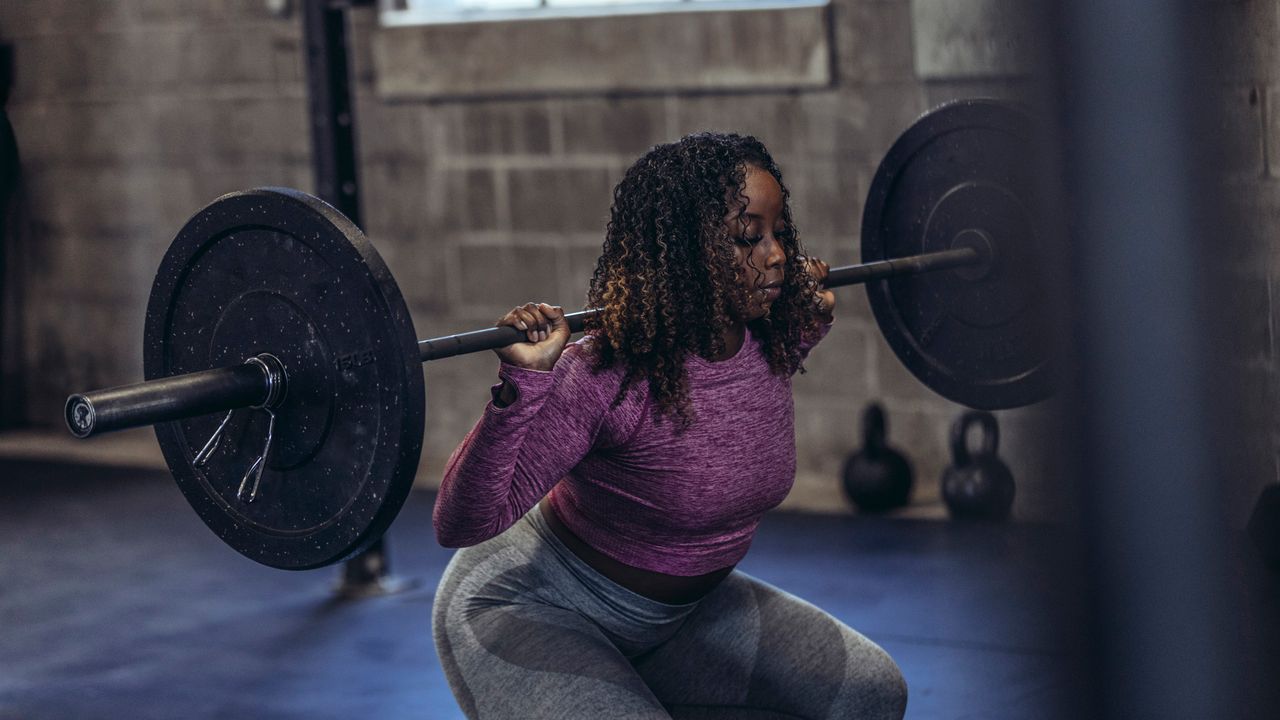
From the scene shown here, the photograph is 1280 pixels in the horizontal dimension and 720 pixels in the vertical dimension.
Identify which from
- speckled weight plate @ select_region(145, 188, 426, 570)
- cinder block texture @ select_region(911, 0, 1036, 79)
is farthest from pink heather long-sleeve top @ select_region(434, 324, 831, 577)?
cinder block texture @ select_region(911, 0, 1036, 79)

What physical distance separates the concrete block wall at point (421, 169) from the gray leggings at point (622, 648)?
88.4 inches

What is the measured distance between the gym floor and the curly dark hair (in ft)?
3.61

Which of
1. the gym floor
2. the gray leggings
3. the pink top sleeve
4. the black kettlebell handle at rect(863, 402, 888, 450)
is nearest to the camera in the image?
the pink top sleeve

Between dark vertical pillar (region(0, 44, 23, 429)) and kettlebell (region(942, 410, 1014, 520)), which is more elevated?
dark vertical pillar (region(0, 44, 23, 429))

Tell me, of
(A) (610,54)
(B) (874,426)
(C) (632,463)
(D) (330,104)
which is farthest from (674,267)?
(A) (610,54)

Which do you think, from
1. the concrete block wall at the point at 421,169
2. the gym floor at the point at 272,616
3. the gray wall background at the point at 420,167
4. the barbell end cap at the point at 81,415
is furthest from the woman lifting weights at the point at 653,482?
the concrete block wall at the point at 421,169

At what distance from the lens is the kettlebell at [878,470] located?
165 inches

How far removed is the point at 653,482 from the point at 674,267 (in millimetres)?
224

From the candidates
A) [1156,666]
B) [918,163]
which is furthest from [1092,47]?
[918,163]

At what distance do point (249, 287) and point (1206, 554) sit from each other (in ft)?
3.74

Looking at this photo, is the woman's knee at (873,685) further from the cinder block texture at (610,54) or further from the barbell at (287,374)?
the cinder block texture at (610,54)

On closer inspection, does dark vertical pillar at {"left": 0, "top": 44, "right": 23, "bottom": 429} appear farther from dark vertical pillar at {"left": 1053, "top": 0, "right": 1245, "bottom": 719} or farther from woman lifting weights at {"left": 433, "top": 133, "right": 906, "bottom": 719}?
dark vertical pillar at {"left": 1053, "top": 0, "right": 1245, "bottom": 719}

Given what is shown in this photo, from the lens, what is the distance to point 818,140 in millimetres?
4414

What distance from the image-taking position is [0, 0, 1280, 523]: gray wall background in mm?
4406
